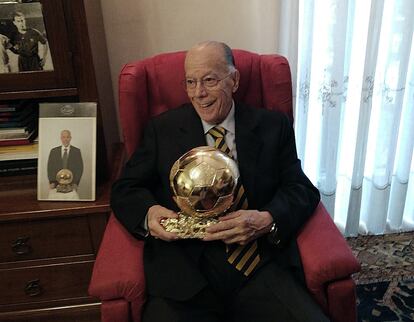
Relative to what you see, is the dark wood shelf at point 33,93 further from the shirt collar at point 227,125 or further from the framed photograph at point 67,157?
the shirt collar at point 227,125

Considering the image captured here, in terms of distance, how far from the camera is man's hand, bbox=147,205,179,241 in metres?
1.19

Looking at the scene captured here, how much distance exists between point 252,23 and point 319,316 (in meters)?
1.13

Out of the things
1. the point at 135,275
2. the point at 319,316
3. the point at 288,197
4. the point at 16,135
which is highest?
the point at 16,135

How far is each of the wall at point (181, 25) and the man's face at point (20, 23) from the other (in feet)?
1.46

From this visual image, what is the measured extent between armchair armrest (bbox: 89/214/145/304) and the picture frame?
0.52 meters

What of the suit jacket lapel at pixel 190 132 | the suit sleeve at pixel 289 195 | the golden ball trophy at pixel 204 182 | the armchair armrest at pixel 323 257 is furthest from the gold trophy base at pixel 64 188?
the armchair armrest at pixel 323 257

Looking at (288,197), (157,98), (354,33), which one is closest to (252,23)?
(354,33)

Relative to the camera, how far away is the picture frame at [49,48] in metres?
1.31

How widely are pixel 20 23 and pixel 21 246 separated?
738 mm

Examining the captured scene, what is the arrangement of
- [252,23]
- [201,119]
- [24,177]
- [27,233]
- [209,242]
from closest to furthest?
[209,242], [201,119], [27,233], [24,177], [252,23]

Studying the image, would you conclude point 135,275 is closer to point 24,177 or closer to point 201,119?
point 201,119

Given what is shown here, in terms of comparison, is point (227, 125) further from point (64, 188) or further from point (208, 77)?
point (64, 188)

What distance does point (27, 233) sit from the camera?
4.90 feet

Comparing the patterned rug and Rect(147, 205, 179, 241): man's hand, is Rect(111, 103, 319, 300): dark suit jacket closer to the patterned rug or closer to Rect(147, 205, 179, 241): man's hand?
Rect(147, 205, 179, 241): man's hand
